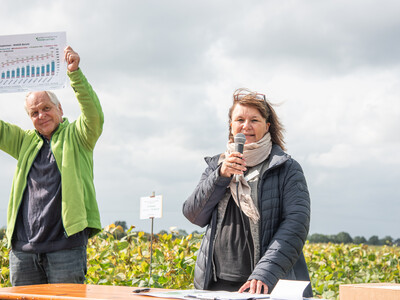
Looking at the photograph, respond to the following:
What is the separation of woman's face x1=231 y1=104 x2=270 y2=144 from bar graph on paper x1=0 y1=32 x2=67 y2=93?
119cm

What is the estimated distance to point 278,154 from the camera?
8.68 feet

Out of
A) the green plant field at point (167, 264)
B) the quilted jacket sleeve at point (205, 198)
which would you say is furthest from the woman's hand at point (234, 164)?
the green plant field at point (167, 264)

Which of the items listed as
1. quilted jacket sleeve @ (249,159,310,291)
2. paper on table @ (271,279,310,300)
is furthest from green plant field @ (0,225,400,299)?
paper on table @ (271,279,310,300)

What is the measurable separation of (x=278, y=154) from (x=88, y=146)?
1305 mm

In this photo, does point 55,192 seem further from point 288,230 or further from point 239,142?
point 288,230

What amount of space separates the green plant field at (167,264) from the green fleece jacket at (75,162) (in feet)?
3.33

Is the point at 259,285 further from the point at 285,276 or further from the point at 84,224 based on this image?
the point at 84,224

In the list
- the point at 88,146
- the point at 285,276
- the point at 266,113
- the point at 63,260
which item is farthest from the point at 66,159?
the point at 285,276

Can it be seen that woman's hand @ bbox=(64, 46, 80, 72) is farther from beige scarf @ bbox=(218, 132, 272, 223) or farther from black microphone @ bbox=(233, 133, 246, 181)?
black microphone @ bbox=(233, 133, 246, 181)

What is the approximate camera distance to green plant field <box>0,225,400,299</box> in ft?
14.3

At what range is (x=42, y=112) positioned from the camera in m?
3.39

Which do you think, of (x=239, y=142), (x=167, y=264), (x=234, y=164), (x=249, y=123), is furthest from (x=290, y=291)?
(x=167, y=264)

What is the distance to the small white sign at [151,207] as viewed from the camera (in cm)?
463

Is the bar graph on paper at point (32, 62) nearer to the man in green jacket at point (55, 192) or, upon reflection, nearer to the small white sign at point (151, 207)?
the man in green jacket at point (55, 192)
